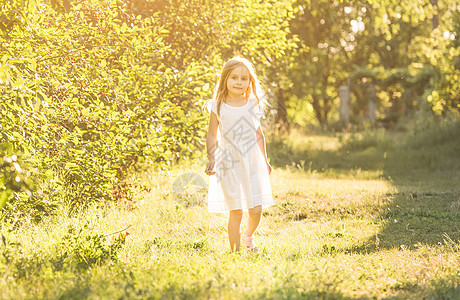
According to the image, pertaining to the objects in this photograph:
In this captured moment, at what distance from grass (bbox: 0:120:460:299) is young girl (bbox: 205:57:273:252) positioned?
40 cm

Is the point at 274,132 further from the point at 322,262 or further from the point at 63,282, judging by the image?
the point at 63,282

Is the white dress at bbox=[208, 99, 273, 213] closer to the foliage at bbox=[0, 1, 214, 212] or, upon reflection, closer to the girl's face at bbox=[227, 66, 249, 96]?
the girl's face at bbox=[227, 66, 249, 96]

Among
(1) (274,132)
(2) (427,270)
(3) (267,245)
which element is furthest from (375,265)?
(1) (274,132)

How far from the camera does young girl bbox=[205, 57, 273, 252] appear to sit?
492 centimetres

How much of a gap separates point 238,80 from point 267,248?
1610mm

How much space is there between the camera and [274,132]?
1394 cm

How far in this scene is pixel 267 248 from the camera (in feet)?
16.7

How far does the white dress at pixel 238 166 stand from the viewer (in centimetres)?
491

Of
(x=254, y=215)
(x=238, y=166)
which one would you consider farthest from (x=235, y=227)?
(x=238, y=166)

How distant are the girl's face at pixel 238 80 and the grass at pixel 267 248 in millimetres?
1504

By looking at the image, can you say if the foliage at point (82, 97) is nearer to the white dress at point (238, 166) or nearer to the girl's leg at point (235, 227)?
the white dress at point (238, 166)

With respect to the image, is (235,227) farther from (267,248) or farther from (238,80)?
(238,80)

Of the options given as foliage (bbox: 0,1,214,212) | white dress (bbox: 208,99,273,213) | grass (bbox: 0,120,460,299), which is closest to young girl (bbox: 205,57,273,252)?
white dress (bbox: 208,99,273,213)

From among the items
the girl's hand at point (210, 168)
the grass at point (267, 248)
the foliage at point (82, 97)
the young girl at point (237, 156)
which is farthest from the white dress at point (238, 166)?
the foliage at point (82, 97)
